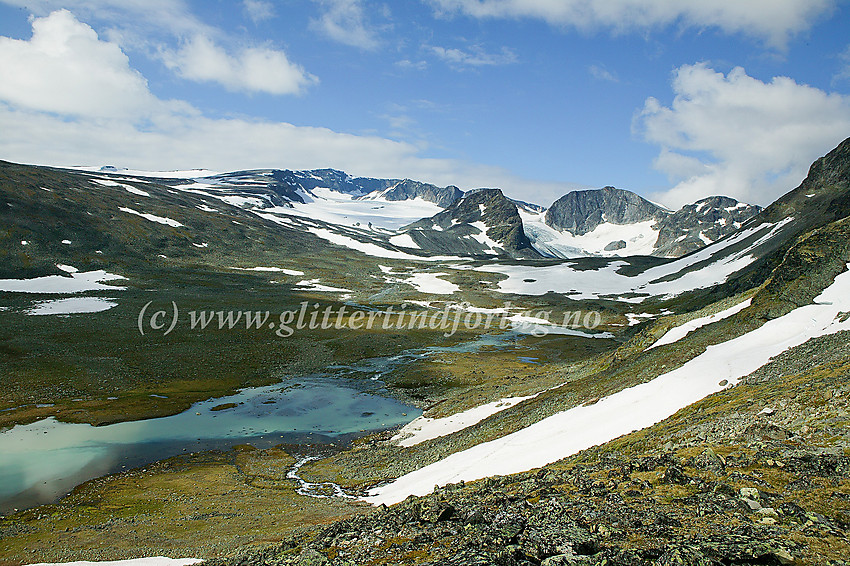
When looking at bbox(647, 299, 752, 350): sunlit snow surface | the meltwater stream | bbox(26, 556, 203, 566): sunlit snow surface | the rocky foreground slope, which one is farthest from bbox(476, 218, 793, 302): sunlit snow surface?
bbox(26, 556, 203, 566): sunlit snow surface

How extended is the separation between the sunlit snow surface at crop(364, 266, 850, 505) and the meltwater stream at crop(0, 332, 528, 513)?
10430 millimetres

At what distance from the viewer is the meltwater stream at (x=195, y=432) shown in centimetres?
3566

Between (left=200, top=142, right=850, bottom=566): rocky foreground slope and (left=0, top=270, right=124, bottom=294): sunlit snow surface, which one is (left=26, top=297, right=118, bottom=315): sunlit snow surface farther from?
(left=200, top=142, right=850, bottom=566): rocky foreground slope

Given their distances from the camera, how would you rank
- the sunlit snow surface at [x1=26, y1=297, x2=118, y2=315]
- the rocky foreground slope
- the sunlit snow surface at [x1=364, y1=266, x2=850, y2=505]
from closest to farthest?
1. the rocky foreground slope
2. the sunlit snow surface at [x1=364, y1=266, x2=850, y2=505]
3. the sunlit snow surface at [x1=26, y1=297, x2=118, y2=315]

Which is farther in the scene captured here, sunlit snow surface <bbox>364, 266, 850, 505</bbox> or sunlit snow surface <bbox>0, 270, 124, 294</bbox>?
sunlit snow surface <bbox>0, 270, 124, 294</bbox>

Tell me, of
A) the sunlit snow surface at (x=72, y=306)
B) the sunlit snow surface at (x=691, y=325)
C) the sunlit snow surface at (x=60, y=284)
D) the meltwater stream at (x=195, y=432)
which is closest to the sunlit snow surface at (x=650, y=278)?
the sunlit snow surface at (x=691, y=325)

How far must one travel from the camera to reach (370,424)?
4981cm

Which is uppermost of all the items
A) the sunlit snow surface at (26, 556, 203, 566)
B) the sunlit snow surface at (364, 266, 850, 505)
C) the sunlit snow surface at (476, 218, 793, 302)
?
the sunlit snow surface at (476, 218, 793, 302)

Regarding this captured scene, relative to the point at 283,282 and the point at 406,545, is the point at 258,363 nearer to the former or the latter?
the point at 406,545

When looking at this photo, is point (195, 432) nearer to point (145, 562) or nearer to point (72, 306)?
point (145, 562)

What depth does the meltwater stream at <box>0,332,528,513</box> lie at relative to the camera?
35656mm

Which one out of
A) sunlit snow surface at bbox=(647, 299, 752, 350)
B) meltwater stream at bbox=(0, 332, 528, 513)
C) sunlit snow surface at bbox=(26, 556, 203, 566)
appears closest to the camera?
sunlit snow surface at bbox=(26, 556, 203, 566)

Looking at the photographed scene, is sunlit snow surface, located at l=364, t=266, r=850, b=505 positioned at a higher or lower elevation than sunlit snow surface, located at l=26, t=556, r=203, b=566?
higher

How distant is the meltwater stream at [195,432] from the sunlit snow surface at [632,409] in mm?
10430
